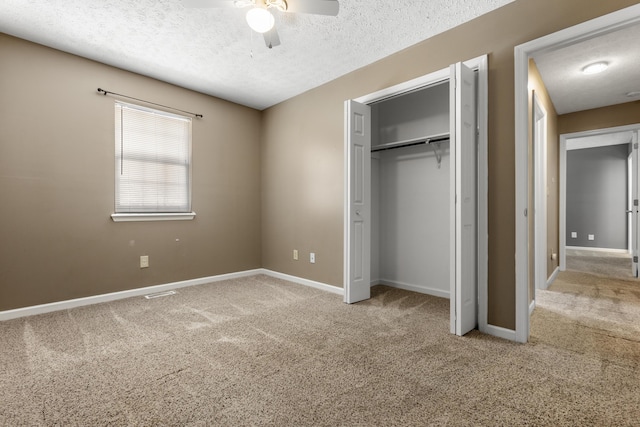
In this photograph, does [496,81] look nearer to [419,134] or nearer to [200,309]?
[419,134]

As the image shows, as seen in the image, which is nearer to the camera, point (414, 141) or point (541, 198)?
point (414, 141)

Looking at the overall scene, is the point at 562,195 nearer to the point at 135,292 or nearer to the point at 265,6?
the point at 265,6

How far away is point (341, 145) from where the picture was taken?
12.4ft

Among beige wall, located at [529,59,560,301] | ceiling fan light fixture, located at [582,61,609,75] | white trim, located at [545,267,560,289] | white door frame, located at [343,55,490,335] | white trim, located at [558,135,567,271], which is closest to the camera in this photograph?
white door frame, located at [343,55,490,335]

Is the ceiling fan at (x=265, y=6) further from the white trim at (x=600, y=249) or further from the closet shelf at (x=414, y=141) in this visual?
the white trim at (x=600, y=249)

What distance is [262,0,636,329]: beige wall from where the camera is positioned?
237 cm

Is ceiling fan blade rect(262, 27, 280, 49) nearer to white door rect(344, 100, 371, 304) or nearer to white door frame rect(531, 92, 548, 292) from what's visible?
white door rect(344, 100, 371, 304)

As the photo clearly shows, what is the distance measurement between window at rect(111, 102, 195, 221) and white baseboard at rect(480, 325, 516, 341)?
3.54 meters

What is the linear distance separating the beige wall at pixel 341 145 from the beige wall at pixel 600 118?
11.2 feet

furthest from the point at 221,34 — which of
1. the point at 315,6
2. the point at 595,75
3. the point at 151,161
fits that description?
the point at 595,75

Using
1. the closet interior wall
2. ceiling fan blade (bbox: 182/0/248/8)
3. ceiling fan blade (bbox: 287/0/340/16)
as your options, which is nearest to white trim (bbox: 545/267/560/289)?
the closet interior wall

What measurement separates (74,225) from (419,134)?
3942mm

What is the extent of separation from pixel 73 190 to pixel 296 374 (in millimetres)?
2988

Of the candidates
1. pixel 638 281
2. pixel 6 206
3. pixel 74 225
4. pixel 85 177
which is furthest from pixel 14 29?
pixel 638 281
